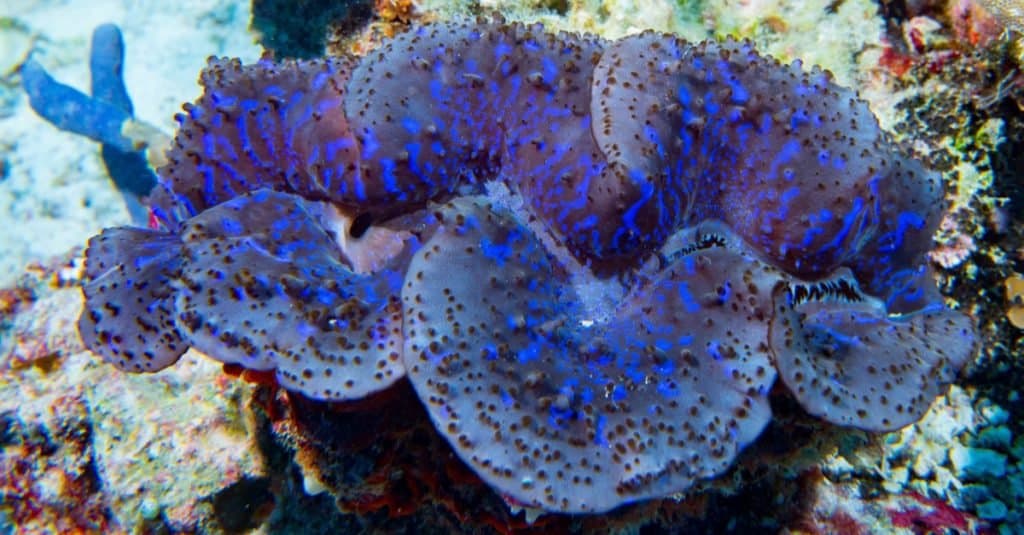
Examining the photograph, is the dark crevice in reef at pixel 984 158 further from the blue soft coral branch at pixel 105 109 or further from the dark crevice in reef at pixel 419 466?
the blue soft coral branch at pixel 105 109

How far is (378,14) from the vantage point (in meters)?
2.89

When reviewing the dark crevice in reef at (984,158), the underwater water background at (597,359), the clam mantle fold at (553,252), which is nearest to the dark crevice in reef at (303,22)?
the underwater water background at (597,359)

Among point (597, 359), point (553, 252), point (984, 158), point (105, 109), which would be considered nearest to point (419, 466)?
point (597, 359)

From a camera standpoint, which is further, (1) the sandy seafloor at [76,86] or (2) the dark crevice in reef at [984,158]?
(1) the sandy seafloor at [76,86]

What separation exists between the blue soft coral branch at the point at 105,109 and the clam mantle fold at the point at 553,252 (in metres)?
4.30

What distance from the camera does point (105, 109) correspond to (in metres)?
5.38

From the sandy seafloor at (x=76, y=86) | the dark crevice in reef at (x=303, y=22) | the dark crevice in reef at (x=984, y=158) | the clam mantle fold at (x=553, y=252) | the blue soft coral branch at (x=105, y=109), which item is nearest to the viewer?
the clam mantle fold at (x=553, y=252)

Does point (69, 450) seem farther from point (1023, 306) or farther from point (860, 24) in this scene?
point (1023, 306)

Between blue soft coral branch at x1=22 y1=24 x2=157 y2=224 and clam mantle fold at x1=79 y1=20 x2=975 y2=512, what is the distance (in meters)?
4.30

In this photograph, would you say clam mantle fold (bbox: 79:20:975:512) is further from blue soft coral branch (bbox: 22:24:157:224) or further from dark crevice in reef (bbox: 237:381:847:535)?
blue soft coral branch (bbox: 22:24:157:224)

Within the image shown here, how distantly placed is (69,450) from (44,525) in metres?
0.38

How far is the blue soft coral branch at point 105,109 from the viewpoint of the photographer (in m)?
5.39

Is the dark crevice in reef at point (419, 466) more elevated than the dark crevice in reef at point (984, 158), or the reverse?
the dark crevice in reef at point (984, 158)

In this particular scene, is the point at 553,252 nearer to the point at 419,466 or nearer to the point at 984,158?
the point at 419,466
